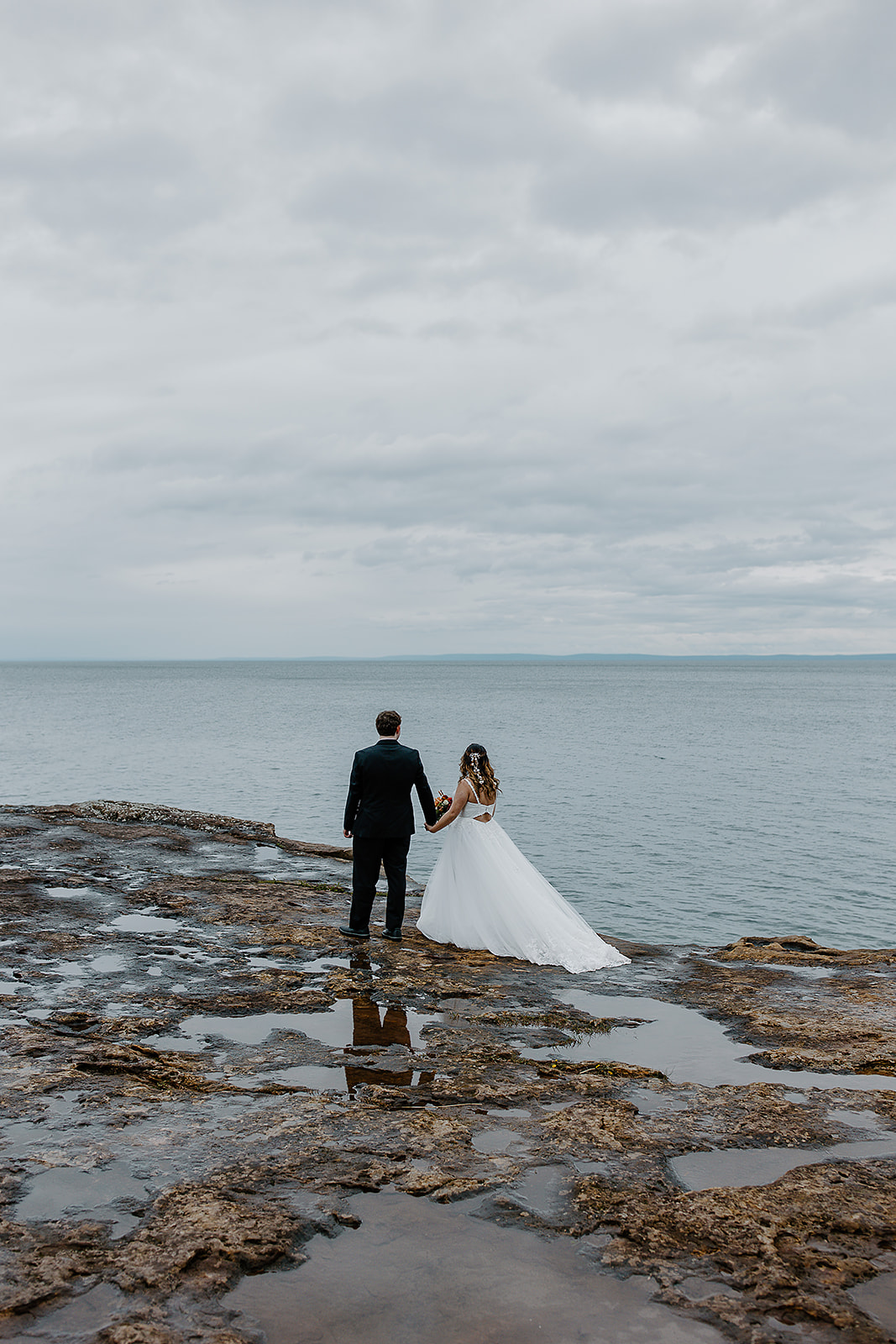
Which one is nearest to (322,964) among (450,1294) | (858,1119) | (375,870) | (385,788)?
(375,870)

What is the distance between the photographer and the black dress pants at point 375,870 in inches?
469

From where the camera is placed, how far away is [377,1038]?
27.9ft

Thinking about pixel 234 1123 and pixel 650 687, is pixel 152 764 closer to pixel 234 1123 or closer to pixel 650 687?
pixel 234 1123

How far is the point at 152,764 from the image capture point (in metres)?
47.7

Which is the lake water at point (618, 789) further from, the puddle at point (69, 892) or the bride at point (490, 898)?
the puddle at point (69, 892)

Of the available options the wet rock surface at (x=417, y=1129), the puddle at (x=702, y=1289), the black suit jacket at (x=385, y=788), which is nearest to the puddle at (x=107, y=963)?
the wet rock surface at (x=417, y=1129)

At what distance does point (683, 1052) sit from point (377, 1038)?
3000mm

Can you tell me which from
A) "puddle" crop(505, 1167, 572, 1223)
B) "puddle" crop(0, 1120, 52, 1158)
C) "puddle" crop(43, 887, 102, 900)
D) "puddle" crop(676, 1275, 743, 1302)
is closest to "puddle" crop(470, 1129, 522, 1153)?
"puddle" crop(505, 1167, 572, 1223)

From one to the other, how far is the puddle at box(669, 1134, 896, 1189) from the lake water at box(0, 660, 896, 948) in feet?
40.8

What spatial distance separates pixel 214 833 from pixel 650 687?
172 meters

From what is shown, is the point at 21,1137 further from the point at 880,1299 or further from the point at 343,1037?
the point at 880,1299

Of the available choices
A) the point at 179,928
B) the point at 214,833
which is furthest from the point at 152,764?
the point at 179,928

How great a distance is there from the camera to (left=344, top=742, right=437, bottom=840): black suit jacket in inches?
460

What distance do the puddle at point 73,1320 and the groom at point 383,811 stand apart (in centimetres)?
727
